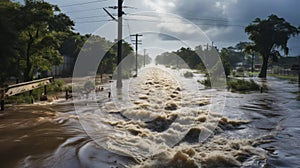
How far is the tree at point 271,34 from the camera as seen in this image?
37.2m

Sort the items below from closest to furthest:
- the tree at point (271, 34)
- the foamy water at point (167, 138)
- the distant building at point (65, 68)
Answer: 1. the foamy water at point (167, 138)
2. the distant building at point (65, 68)
3. the tree at point (271, 34)

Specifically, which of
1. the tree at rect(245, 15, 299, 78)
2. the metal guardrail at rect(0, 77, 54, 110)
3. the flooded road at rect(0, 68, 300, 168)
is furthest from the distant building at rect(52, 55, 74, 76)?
the tree at rect(245, 15, 299, 78)

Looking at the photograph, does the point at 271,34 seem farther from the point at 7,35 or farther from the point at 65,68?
the point at 7,35

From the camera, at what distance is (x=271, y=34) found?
37.6 metres

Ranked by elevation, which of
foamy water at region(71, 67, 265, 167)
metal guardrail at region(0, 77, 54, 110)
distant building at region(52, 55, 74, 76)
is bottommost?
foamy water at region(71, 67, 265, 167)

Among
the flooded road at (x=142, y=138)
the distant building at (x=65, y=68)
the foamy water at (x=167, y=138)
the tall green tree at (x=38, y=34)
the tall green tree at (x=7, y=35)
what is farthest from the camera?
the distant building at (x=65, y=68)

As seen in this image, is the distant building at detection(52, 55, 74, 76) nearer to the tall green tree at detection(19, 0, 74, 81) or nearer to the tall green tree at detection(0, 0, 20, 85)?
the tall green tree at detection(19, 0, 74, 81)

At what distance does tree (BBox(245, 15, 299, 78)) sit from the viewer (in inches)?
1467

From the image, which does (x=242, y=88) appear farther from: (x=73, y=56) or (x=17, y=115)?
(x=73, y=56)

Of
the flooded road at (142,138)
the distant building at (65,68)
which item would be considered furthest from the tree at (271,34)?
the flooded road at (142,138)

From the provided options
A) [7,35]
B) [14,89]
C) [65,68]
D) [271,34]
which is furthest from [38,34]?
[271,34]

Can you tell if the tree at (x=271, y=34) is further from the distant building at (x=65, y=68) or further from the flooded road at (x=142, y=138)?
the flooded road at (x=142, y=138)

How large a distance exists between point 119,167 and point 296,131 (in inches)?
205

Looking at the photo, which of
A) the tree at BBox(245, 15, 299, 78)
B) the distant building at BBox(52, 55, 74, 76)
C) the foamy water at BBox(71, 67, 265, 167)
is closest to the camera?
the foamy water at BBox(71, 67, 265, 167)
